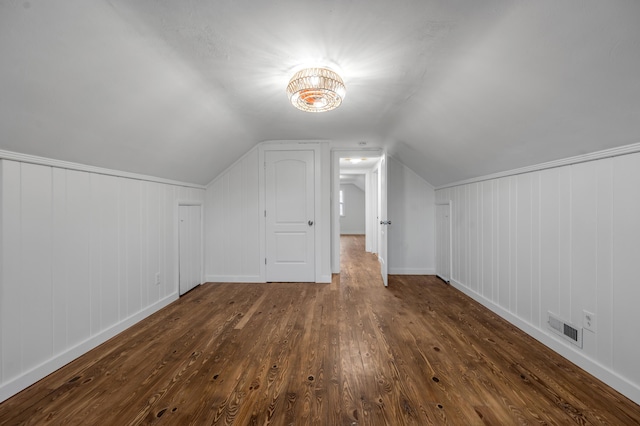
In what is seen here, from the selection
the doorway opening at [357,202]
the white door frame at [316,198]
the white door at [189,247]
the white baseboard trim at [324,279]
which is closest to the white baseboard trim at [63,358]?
the white door at [189,247]

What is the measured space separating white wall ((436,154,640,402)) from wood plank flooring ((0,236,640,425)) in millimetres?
176

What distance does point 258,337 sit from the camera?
2.22 m

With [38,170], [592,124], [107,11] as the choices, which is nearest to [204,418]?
[38,170]

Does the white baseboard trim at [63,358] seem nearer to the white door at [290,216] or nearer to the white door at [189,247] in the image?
the white door at [189,247]

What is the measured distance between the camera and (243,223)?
387 centimetres

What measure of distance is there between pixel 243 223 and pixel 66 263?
2.13m

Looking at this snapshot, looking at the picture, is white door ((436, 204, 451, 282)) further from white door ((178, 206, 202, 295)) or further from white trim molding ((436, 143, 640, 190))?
white door ((178, 206, 202, 295))

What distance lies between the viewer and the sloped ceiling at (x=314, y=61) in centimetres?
120

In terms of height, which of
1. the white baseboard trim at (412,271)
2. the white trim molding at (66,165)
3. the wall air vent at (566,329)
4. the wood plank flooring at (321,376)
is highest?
the white trim molding at (66,165)

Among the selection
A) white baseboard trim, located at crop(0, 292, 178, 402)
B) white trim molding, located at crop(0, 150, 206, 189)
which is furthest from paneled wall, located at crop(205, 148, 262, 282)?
white baseboard trim, located at crop(0, 292, 178, 402)

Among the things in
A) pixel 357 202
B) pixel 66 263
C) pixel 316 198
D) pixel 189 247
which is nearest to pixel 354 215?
pixel 357 202

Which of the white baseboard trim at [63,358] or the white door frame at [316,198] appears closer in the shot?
the white baseboard trim at [63,358]

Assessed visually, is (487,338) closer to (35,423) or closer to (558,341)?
(558,341)

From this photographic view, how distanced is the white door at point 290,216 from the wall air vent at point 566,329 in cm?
264
